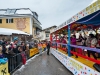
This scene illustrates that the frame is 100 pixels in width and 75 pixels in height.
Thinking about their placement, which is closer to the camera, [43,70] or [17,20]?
[43,70]

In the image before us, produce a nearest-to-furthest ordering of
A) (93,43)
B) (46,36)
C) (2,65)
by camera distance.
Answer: (2,65), (93,43), (46,36)

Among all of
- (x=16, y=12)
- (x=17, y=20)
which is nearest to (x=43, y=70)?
(x=17, y=20)

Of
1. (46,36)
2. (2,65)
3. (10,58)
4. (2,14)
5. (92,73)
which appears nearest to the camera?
(92,73)

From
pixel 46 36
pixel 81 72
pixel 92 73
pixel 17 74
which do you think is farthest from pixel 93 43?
pixel 46 36

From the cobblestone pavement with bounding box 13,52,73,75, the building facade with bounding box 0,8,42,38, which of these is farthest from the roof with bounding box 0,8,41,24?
the cobblestone pavement with bounding box 13,52,73,75

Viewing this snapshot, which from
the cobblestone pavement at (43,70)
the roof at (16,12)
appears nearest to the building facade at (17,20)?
the roof at (16,12)

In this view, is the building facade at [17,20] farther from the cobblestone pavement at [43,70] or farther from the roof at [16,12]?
the cobblestone pavement at [43,70]

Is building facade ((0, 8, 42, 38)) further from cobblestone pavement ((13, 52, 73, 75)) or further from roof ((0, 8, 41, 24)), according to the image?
cobblestone pavement ((13, 52, 73, 75))

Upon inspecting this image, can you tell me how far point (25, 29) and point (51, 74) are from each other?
Result: 2783 centimetres

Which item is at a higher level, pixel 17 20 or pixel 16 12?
pixel 16 12

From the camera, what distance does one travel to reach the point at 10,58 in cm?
855

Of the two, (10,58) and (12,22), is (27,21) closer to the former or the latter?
(12,22)

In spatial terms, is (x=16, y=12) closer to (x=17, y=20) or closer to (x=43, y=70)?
(x=17, y=20)

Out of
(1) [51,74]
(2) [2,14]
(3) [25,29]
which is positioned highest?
(2) [2,14]
